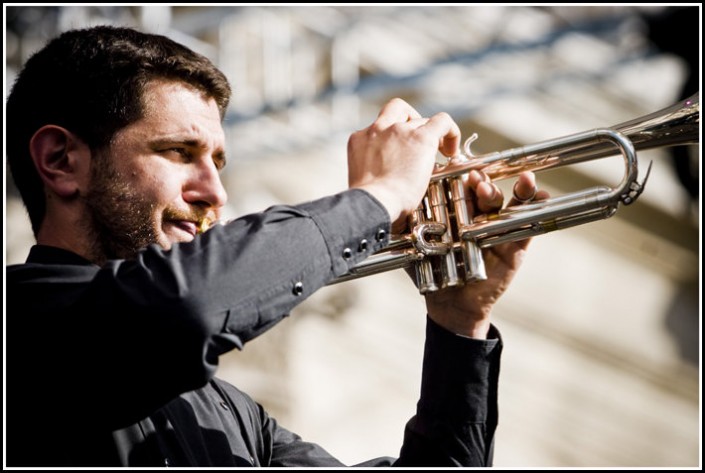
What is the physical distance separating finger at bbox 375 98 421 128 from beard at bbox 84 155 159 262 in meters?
0.48

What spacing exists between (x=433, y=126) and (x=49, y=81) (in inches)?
32.6

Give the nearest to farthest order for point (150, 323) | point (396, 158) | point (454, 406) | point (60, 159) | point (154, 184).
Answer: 1. point (150, 323)
2. point (396, 158)
3. point (154, 184)
4. point (60, 159)
5. point (454, 406)

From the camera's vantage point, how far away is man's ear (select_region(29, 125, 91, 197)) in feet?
6.76

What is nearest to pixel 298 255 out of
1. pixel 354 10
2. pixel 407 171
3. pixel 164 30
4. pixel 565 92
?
pixel 407 171

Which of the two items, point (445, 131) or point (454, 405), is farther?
point (454, 405)

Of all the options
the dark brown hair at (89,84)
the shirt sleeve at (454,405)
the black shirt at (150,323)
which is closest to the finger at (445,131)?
the black shirt at (150,323)

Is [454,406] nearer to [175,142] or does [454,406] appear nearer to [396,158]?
[396,158]

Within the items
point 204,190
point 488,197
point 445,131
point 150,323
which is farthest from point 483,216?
point 150,323

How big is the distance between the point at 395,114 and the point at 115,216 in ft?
1.93

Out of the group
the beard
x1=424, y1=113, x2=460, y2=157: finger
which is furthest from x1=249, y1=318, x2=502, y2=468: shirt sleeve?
the beard

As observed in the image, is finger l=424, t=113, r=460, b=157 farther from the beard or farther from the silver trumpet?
the beard

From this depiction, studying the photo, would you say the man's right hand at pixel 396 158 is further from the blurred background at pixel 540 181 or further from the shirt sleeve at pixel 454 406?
the blurred background at pixel 540 181

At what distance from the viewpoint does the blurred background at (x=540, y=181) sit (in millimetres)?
5547

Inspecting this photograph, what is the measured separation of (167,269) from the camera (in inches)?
63.2
